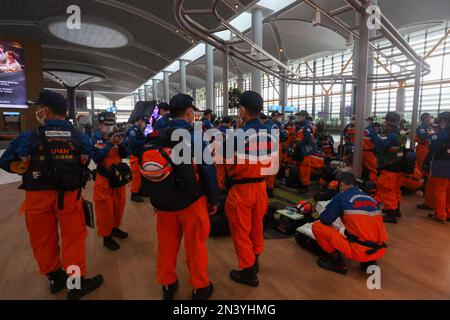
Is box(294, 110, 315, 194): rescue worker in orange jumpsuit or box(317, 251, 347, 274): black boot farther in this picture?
Result: box(294, 110, 315, 194): rescue worker in orange jumpsuit

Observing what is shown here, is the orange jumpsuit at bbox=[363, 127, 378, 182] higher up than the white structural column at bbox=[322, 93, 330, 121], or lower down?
lower down

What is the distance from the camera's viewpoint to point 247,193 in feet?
7.52

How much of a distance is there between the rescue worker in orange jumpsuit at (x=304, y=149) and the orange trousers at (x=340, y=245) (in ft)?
9.29

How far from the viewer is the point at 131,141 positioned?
3.49 m

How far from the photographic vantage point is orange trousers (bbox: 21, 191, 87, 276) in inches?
79.7

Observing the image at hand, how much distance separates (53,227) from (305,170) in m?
4.53

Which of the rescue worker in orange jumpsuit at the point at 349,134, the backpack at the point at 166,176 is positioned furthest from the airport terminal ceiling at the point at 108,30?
the backpack at the point at 166,176

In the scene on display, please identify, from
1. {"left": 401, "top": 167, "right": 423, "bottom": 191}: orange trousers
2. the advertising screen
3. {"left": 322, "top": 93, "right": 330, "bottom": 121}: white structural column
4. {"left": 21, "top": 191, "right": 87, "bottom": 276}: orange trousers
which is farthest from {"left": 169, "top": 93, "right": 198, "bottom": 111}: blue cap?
{"left": 322, "top": 93, "right": 330, "bottom": 121}: white structural column

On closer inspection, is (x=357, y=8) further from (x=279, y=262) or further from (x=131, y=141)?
(x=131, y=141)

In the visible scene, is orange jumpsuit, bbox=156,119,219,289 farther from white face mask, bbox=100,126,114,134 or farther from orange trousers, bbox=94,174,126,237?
white face mask, bbox=100,126,114,134

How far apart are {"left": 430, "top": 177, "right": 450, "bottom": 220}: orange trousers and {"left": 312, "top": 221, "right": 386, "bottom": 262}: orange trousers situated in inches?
83.7
